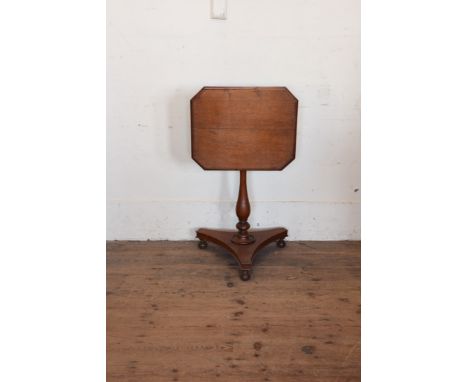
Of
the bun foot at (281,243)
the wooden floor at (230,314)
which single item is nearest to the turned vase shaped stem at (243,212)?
the wooden floor at (230,314)

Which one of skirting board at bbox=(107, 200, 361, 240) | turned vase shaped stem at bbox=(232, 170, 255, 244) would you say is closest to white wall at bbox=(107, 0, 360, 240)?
skirting board at bbox=(107, 200, 361, 240)

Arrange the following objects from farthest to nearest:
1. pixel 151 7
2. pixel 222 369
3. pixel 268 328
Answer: pixel 151 7, pixel 268 328, pixel 222 369

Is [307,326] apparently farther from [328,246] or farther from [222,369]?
[328,246]

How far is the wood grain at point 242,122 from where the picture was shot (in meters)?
2.42

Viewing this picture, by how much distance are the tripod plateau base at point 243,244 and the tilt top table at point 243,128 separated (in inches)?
0.9

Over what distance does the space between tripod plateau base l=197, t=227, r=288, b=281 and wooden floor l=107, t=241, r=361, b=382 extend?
6 centimetres

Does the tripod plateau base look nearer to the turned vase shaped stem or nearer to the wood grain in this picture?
the turned vase shaped stem

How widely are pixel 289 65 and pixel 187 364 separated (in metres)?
1.82

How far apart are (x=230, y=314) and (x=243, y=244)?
0.63 metres

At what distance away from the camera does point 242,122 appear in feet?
7.95

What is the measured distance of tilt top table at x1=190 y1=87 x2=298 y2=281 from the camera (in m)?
2.42

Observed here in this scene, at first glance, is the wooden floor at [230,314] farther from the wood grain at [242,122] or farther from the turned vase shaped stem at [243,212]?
the wood grain at [242,122]
